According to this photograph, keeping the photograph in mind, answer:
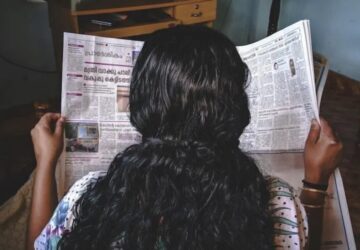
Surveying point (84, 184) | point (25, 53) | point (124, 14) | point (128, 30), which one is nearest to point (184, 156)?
point (84, 184)

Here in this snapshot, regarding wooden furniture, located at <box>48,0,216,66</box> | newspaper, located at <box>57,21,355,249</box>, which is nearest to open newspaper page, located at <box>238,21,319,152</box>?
newspaper, located at <box>57,21,355,249</box>

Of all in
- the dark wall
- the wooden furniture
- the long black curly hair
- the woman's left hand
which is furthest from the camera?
the dark wall

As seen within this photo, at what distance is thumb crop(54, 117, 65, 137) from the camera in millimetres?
719

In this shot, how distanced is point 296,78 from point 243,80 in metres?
0.28

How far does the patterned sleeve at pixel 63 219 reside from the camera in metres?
0.56

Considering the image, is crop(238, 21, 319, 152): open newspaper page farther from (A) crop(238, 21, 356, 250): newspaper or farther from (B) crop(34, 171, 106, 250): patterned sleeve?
(B) crop(34, 171, 106, 250): patterned sleeve

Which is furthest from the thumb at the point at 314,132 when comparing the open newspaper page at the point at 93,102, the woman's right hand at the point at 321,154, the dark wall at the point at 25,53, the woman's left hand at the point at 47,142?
the dark wall at the point at 25,53

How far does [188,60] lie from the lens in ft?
1.51

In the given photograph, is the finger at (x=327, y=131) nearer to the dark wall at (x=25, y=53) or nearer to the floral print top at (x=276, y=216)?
the floral print top at (x=276, y=216)

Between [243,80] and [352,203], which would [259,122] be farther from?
[352,203]

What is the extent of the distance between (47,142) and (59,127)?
0.15 ft

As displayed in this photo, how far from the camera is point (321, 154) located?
2.30ft

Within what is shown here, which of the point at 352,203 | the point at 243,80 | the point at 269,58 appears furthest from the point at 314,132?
the point at 352,203

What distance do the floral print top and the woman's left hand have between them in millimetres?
131
